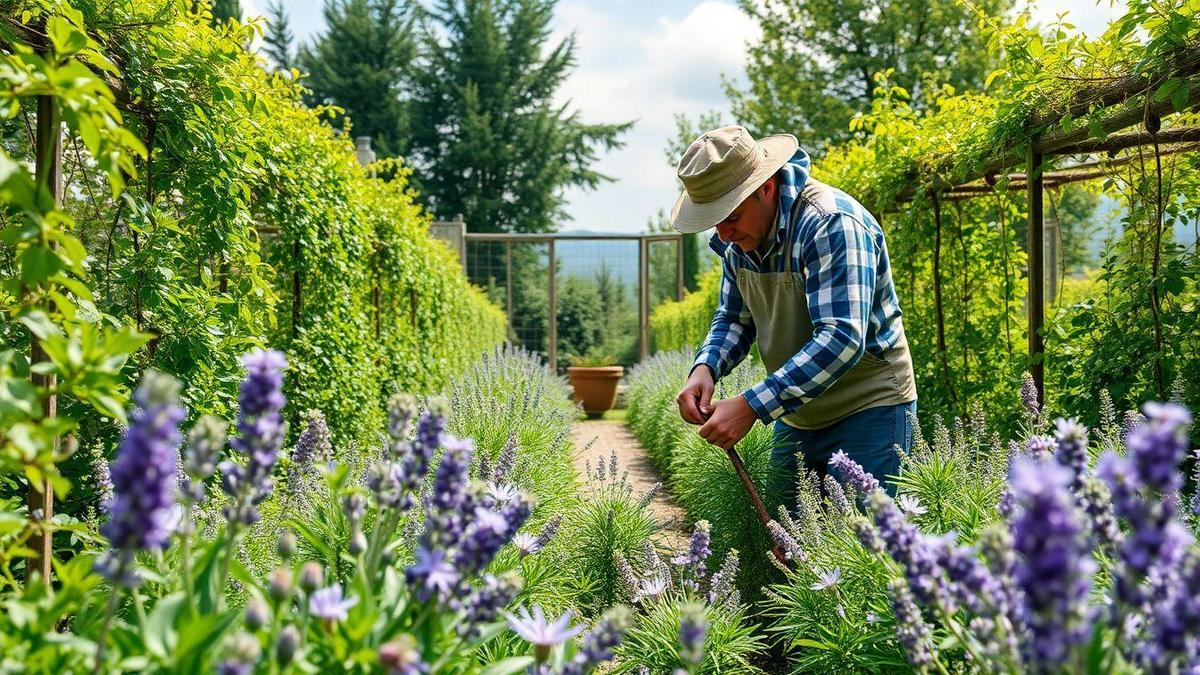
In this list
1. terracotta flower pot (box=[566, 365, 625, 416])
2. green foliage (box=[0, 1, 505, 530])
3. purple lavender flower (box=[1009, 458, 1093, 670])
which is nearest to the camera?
purple lavender flower (box=[1009, 458, 1093, 670])

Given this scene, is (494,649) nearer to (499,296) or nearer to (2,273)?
(2,273)

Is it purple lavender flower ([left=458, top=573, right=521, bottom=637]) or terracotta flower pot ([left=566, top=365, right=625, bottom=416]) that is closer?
purple lavender flower ([left=458, top=573, right=521, bottom=637])

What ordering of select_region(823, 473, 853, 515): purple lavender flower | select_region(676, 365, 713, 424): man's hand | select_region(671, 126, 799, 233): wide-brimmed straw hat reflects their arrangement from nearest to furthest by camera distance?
select_region(823, 473, 853, 515): purple lavender flower
select_region(671, 126, 799, 233): wide-brimmed straw hat
select_region(676, 365, 713, 424): man's hand

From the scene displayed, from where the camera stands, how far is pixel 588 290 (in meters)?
20.2

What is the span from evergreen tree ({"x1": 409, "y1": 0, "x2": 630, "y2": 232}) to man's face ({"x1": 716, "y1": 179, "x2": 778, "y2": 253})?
24.8m

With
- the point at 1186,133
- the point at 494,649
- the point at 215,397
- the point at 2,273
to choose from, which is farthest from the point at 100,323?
the point at 1186,133

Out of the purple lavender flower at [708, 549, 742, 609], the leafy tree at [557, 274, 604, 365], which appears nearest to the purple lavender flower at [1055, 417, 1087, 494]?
the purple lavender flower at [708, 549, 742, 609]

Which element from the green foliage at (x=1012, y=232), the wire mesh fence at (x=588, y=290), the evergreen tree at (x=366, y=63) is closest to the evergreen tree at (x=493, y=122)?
the evergreen tree at (x=366, y=63)

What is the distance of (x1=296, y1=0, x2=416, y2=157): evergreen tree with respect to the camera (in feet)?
90.9

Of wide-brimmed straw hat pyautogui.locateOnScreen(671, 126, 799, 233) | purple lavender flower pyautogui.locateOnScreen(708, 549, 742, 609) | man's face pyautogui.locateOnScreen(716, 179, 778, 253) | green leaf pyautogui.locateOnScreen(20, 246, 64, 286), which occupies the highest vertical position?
wide-brimmed straw hat pyautogui.locateOnScreen(671, 126, 799, 233)

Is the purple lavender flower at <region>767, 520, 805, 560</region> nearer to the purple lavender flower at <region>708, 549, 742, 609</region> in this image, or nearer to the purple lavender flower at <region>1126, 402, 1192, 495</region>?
the purple lavender flower at <region>708, 549, 742, 609</region>

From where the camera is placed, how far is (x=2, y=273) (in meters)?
2.57

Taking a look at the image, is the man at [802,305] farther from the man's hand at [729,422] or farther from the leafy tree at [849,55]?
the leafy tree at [849,55]

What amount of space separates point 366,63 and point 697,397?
27427 mm
